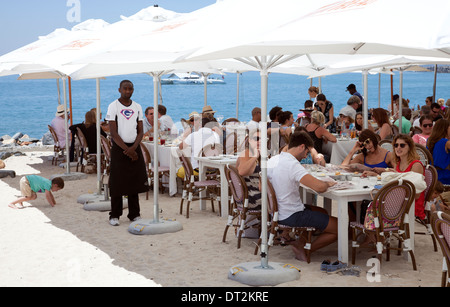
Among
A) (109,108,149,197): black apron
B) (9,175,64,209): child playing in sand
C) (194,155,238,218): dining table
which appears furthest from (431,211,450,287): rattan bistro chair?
(9,175,64,209): child playing in sand

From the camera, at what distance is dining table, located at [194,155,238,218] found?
772 centimetres

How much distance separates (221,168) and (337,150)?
92.4 inches

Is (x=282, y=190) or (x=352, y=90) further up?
(x=352, y=90)

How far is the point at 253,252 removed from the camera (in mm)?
6059

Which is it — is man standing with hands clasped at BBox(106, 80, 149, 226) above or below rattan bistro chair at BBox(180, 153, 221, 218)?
above

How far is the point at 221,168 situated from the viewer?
786cm

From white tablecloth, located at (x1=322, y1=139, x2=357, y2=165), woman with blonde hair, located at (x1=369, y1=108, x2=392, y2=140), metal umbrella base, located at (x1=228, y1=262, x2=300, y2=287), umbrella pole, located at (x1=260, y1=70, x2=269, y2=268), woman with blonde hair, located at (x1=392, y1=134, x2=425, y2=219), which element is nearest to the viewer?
umbrella pole, located at (x1=260, y1=70, x2=269, y2=268)

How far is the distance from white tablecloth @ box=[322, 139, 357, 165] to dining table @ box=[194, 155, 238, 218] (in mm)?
1904

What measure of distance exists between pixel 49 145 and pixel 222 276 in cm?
1412

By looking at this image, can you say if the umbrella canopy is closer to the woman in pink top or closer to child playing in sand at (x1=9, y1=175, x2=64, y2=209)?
the woman in pink top
